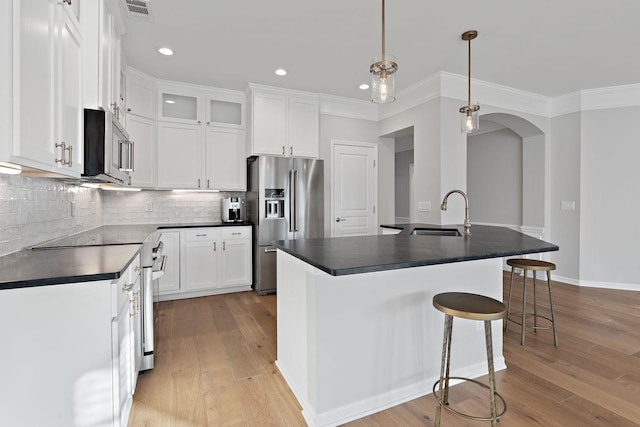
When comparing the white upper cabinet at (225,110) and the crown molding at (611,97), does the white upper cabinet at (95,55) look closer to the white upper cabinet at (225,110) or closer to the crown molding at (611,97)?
the white upper cabinet at (225,110)

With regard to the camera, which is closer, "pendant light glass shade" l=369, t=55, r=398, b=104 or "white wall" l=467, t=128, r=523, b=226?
"pendant light glass shade" l=369, t=55, r=398, b=104

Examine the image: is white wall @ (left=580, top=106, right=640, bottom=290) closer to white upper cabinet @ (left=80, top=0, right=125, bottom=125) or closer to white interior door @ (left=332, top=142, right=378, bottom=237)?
white interior door @ (left=332, top=142, right=378, bottom=237)

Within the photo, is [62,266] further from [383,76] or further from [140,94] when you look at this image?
[140,94]

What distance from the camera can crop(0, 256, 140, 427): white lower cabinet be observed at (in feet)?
3.93

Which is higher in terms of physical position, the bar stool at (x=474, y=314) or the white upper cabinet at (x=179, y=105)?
the white upper cabinet at (x=179, y=105)

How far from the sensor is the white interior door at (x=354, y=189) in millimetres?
4711

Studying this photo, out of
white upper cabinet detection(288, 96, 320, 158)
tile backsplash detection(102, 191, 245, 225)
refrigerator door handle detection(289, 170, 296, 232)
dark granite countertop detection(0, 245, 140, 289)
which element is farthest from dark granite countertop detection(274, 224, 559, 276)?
tile backsplash detection(102, 191, 245, 225)

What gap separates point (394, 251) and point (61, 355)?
1566 mm

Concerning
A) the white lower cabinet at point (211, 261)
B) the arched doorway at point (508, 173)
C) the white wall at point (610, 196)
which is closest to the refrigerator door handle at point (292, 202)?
the white lower cabinet at point (211, 261)

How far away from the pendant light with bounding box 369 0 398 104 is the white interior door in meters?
2.71

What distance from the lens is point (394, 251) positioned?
175 cm

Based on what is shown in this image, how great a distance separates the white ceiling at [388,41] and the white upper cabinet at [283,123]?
0.67ft

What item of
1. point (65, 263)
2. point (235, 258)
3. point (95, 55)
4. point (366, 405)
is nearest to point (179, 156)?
point (235, 258)

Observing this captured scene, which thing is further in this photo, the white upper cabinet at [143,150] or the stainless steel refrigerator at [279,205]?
the stainless steel refrigerator at [279,205]
